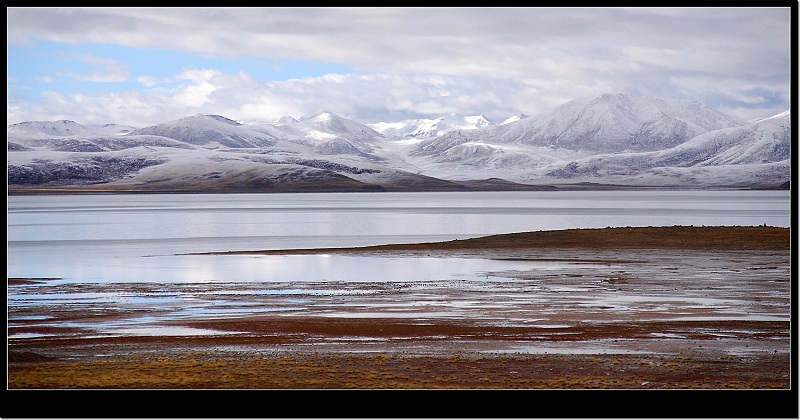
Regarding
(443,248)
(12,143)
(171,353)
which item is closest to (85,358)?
(171,353)

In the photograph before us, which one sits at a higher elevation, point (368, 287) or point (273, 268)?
point (273, 268)

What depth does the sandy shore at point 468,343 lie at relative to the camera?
43.5 feet

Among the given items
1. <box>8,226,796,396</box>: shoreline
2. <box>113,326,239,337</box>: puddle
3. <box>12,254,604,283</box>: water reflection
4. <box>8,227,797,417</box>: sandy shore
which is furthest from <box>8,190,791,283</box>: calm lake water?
<box>113,326,239,337</box>: puddle

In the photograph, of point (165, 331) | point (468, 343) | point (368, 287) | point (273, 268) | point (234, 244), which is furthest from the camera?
point (234, 244)

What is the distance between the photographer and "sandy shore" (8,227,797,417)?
13.2 metres

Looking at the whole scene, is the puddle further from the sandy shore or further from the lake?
the sandy shore

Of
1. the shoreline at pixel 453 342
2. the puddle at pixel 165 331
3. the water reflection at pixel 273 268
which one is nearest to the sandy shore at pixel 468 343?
the shoreline at pixel 453 342

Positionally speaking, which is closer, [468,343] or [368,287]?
[468,343]

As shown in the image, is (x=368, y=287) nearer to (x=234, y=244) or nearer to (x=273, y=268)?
(x=273, y=268)

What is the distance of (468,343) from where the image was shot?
642 inches

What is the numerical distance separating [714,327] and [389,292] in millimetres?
8421

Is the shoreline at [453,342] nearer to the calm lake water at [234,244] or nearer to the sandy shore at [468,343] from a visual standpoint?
the sandy shore at [468,343]

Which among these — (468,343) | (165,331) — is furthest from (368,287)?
(468,343)

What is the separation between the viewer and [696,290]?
950 inches
